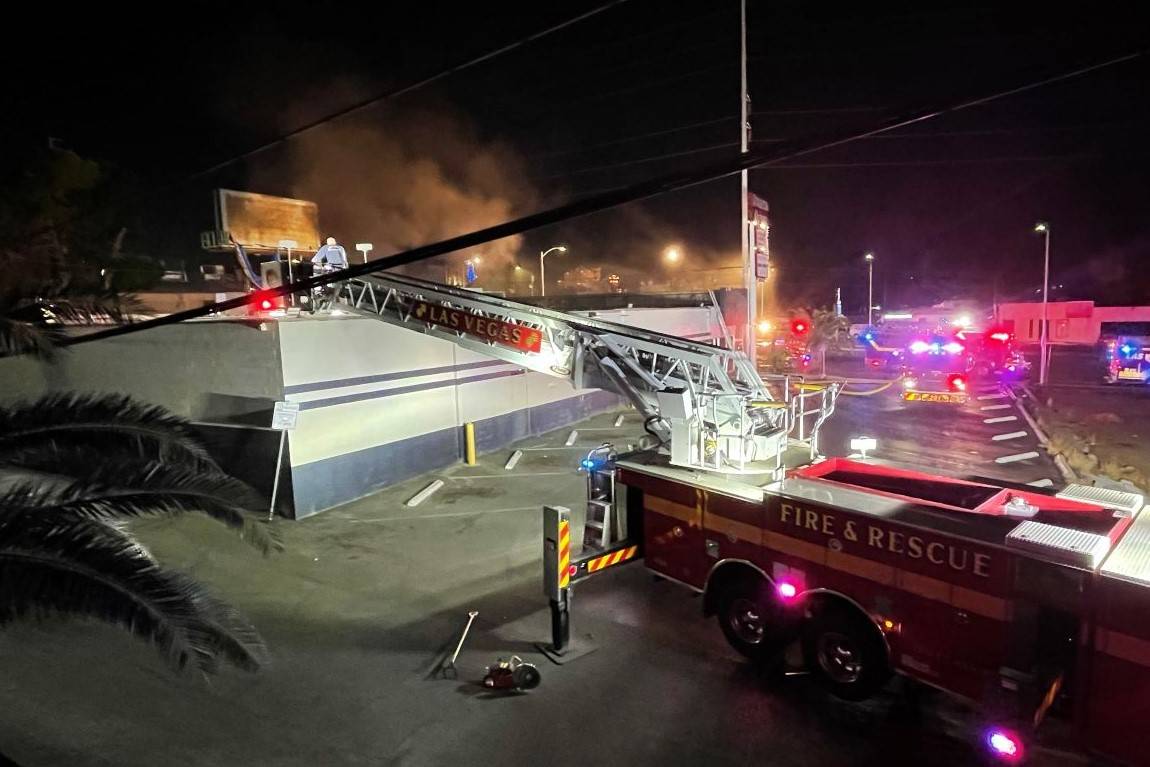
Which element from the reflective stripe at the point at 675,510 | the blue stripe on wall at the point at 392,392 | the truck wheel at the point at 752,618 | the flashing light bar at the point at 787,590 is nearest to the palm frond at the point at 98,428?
the reflective stripe at the point at 675,510

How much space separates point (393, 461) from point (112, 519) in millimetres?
7854

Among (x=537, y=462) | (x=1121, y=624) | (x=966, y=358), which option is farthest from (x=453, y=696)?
(x=966, y=358)

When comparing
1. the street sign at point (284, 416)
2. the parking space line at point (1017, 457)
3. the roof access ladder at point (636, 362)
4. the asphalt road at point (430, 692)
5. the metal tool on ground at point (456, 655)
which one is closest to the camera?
the asphalt road at point (430, 692)

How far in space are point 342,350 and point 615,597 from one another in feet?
20.0

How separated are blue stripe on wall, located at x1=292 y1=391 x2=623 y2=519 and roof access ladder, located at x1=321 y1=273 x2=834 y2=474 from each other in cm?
255

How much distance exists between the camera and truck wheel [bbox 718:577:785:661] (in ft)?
18.7

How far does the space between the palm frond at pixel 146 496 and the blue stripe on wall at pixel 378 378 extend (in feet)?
19.9

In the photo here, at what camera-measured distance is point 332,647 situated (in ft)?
20.8

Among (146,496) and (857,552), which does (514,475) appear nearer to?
(857,552)

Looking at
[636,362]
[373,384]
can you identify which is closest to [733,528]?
[636,362]

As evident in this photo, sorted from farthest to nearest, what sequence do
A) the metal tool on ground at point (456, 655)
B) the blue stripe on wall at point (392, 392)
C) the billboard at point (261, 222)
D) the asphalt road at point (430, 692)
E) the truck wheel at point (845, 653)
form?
the billboard at point (261, 222)
the blue stripe on wall at point (392, 392)
the metal tool on ground at point (456, 655)
the truck wheel at point (845, 653)
the asphalt road at point (430, 692)

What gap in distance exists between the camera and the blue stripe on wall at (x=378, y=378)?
403 inches

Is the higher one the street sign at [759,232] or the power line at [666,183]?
the street sign at [759,232]

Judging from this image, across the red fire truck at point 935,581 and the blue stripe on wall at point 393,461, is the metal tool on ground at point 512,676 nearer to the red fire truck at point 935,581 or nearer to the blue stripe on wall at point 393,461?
the red fire truck at point 935,581
